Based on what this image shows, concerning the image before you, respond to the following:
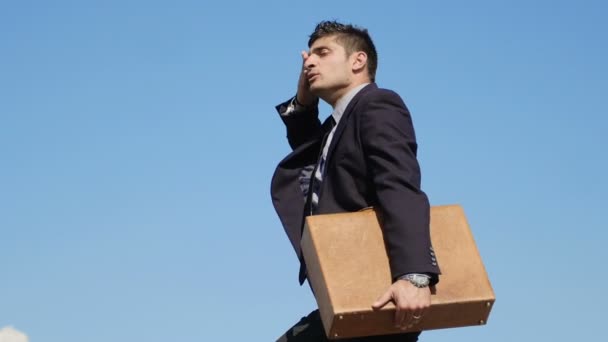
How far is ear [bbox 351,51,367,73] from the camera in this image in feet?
16.5

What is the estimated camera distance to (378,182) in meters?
4.32

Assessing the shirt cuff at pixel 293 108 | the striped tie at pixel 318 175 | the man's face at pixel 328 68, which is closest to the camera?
the striped tie at pixel 318 175

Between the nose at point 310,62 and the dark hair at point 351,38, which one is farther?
the dark hair at point 351,38

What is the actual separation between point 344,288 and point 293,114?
1.66 m

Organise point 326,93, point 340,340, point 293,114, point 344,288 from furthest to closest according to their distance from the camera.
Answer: point 293,114, point 326,93, point 340,340, point 344,288

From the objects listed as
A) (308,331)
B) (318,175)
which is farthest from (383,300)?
(318,175)

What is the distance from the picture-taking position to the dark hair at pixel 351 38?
511cm

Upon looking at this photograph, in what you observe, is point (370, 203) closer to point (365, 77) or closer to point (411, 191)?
point (411, 191)

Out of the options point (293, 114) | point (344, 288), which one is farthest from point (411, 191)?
point (293, 114)

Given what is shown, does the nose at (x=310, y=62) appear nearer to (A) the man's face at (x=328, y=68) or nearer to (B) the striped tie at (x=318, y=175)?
(A) the man's face at (x=328, y=68)

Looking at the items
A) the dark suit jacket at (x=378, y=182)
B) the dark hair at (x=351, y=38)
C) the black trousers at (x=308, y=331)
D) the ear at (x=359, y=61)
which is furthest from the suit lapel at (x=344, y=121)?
the black trousers at (x=308, y=331)

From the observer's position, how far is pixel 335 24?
5254 millimetres

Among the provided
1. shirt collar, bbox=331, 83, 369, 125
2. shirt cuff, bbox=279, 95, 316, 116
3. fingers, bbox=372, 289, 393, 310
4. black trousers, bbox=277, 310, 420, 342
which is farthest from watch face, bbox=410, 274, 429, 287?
shirt cuff, bbox=279, 95, 316, 116

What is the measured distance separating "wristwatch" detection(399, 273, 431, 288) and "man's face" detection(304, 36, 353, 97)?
129 cm
